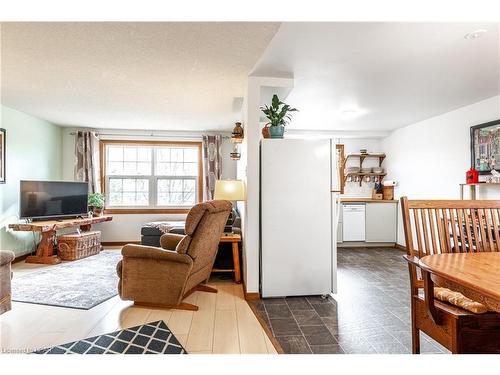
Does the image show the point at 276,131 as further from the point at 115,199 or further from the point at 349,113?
the point at 115,199

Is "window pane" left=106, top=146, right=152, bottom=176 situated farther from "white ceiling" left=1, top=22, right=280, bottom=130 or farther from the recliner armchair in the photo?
the recliner armchair

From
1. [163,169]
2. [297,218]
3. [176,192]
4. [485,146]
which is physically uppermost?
[485,146]

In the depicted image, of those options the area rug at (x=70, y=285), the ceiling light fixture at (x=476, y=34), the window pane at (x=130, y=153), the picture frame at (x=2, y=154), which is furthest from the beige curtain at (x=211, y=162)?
the ceiling light fixture at (x=476, y=34)

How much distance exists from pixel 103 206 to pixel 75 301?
299 centimetres

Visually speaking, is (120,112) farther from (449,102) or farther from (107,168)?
(449,102)

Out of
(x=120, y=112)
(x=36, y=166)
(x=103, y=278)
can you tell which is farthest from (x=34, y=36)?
(x=36, y=166)

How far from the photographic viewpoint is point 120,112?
179 inches

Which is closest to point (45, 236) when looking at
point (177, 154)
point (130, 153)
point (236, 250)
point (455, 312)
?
point (130, 153)

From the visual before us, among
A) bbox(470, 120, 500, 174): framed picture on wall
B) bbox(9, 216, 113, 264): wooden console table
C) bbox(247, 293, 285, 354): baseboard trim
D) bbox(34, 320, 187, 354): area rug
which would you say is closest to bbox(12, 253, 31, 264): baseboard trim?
bbox(9, 216, 113, 264): wooden console table

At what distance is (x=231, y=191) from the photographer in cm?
332

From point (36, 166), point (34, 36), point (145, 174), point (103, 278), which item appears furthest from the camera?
point (145, 174)

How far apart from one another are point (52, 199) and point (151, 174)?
1.79 m

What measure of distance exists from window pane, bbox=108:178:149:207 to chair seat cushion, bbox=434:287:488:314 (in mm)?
5381

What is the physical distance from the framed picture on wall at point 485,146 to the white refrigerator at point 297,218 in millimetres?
2320
